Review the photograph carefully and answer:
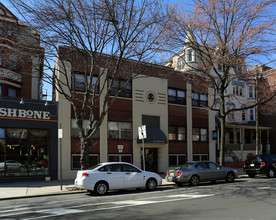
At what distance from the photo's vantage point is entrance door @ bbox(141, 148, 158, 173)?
23.6 m

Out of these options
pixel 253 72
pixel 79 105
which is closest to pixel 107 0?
pixel 79 105

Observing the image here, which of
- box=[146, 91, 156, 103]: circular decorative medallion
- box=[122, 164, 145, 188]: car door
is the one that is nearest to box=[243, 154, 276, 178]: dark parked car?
box=[146, 91, 156, 103]: circular decorative medallion

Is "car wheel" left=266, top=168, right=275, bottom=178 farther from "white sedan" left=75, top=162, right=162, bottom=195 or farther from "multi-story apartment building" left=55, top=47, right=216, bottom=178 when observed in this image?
"white sedan" left=75, top=162, right=162, bottom=195

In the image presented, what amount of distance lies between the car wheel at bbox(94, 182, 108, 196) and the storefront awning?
31.3ft

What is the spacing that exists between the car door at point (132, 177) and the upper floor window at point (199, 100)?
1459 cm

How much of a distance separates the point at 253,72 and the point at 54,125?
14434mm

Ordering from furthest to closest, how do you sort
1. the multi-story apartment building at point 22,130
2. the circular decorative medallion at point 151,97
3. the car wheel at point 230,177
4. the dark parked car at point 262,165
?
the circular decorative medallion at point 151,97 < the dark parked car at point 262,165 < the multi-story apartment building at point 22,130 < the car wheel at point 230,177

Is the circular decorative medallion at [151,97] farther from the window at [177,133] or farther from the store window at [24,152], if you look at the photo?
the store window at [24,152]

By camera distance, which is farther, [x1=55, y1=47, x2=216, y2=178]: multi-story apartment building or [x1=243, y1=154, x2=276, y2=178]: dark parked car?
[x1=55, y1=47, x2=216, y2=178]: multi-story apartment building

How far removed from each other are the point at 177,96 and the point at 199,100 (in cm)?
273

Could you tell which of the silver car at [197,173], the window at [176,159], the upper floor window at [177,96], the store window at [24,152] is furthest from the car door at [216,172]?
the store window at [24,152]

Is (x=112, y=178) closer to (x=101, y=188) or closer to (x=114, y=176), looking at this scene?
(x=114, y=176)

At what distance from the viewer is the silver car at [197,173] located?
50.3 ft

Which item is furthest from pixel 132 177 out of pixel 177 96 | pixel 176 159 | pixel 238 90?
pixel 238 90
